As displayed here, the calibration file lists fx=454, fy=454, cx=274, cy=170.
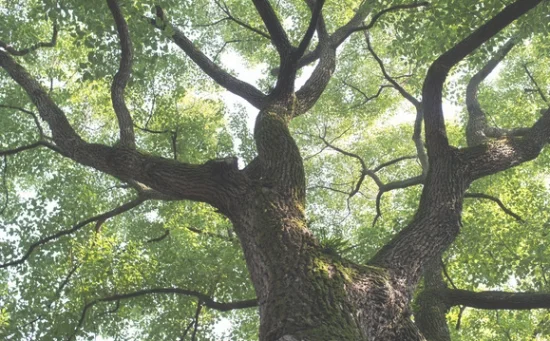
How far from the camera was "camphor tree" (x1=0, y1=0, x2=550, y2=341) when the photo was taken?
170 inches

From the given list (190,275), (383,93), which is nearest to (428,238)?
(190,275)

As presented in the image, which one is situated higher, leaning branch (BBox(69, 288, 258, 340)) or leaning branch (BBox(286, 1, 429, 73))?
leaning branch (BBox(286, 1, 429, 73))

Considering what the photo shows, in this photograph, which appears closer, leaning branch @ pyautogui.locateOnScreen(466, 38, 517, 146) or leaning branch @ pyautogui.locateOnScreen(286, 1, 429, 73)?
leaning branch @ pyautogui.locateOnScreen(466, 38, 517, 146)

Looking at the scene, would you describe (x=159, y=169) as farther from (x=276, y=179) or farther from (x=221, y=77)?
(x=221, y=77)

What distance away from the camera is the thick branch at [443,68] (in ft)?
16.3

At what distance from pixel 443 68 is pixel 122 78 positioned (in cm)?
425

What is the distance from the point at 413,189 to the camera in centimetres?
1134

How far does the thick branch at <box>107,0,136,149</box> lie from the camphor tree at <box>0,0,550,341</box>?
0.03 m

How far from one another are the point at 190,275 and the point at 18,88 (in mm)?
6217

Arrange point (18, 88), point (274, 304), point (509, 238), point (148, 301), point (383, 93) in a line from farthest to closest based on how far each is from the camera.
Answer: point (383, 93) → point (18, 88) → point (509, 238) → point (148, 301) → point (274, 304)

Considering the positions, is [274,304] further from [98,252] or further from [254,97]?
[98,252]

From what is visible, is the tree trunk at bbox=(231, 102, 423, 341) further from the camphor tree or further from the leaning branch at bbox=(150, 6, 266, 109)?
the leaning branch at bbox=(150, 6, 266, 109)

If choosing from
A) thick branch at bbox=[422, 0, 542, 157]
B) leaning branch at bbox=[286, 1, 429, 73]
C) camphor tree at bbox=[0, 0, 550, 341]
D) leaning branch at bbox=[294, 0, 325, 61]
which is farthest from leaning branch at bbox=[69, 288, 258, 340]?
leaning branch at bbox=[286, 1, 429, 73]

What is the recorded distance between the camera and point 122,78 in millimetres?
6359
